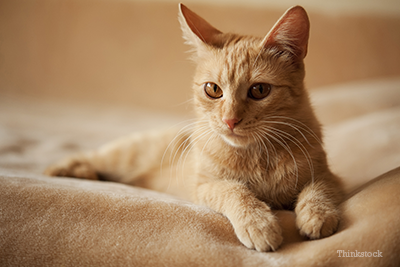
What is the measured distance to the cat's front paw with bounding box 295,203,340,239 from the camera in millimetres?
912

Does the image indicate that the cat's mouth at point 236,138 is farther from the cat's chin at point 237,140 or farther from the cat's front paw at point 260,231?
the cat's front paw at point 260,231

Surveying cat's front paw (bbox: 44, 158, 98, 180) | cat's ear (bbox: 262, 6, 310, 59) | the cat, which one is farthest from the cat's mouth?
cat's front paw (bbox: 44, 158, 98, 180)

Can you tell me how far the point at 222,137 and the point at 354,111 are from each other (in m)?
1.68

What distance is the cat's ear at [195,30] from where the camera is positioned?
131cm

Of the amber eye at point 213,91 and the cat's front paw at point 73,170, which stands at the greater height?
the amber eye at point 213,91

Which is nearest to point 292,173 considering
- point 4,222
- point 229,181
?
point 229,181

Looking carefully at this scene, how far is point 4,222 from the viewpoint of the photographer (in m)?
0.93

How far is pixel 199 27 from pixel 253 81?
434 millimetres

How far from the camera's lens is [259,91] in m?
1.15

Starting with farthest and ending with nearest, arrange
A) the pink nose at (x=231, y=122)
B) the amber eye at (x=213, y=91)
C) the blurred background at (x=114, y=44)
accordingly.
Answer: the blurred background at (x=114, y=44), the amber eye at (x=213, y=91), the pink nose at (x=231, y=122)

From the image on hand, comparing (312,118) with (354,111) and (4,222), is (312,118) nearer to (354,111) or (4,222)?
(4,222)

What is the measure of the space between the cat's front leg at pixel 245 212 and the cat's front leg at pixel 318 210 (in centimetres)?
9

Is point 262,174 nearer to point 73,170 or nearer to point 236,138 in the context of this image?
point 236,138

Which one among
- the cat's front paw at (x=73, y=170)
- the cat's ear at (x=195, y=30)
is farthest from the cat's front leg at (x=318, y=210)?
the cat's front paw at (x=73, y=170)
